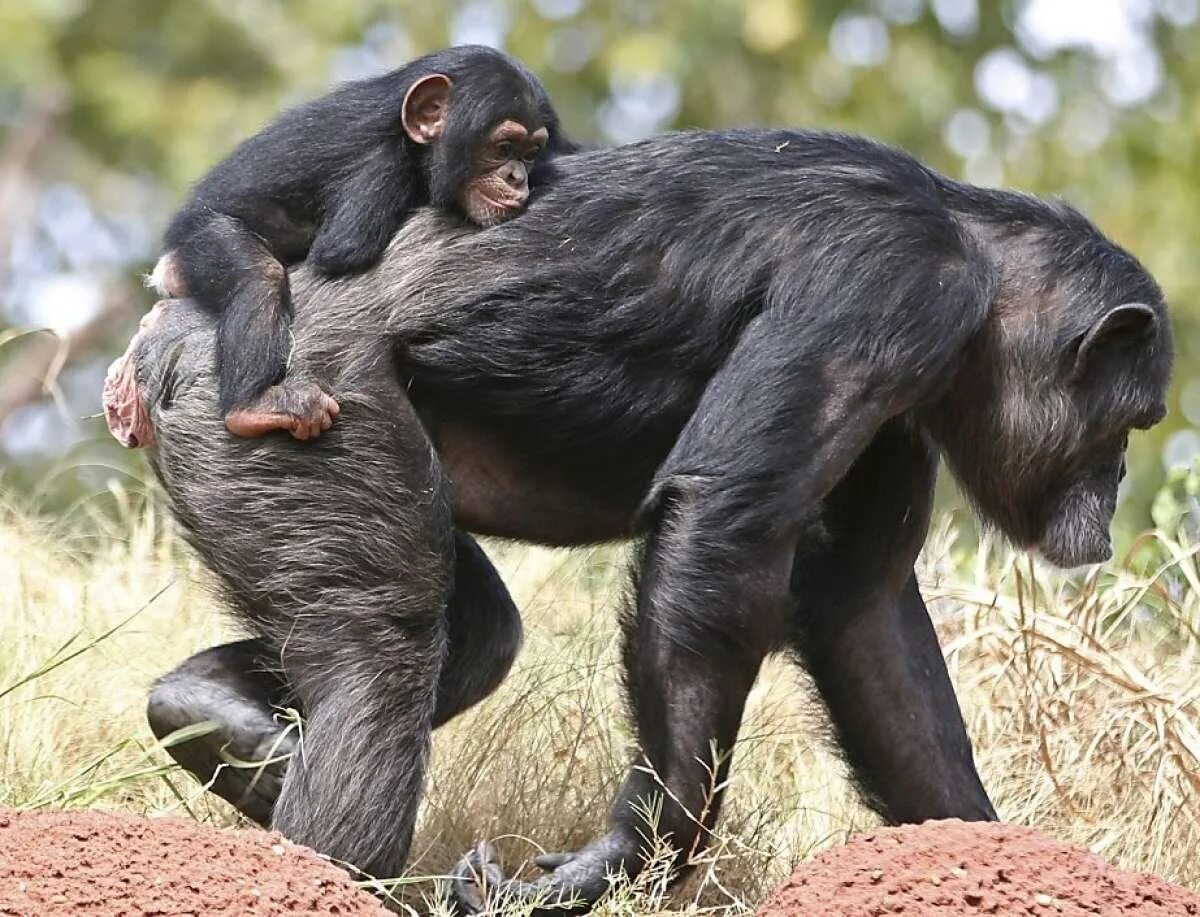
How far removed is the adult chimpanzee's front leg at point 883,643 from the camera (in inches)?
198

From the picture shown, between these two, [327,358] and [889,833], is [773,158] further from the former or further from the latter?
[889,833]

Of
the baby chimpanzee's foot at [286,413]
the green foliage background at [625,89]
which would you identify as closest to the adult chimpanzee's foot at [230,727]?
the baby chimpanzee's foot at [286,413]

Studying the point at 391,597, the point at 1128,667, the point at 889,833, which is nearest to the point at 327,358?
the point at 391,597

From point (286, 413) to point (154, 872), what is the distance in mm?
1276

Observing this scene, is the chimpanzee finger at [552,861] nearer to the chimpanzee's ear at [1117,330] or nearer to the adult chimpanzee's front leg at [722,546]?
the adult chimpanzee's front leg at [722,546]

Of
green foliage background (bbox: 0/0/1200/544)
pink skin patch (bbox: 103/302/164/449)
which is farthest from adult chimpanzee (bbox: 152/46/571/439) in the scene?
green foliage background (bbox: 0/0/1200/544)

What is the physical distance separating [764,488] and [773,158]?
953mm

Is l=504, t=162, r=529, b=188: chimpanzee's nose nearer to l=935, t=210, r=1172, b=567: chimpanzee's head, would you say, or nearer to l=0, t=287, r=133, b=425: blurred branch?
l=935, t=210, r=1172, b=567: chimpanzee's head

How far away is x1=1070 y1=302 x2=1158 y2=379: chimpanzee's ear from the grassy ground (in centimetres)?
84

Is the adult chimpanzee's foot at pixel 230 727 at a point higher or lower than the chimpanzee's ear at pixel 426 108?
lower

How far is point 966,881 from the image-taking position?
360 centimetres

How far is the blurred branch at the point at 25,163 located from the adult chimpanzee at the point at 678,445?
10671 mm

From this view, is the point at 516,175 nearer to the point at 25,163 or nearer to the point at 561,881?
Result: the point at 561,881

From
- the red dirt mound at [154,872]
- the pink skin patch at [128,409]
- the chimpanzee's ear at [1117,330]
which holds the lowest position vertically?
the red dirt mound at [154,872]
